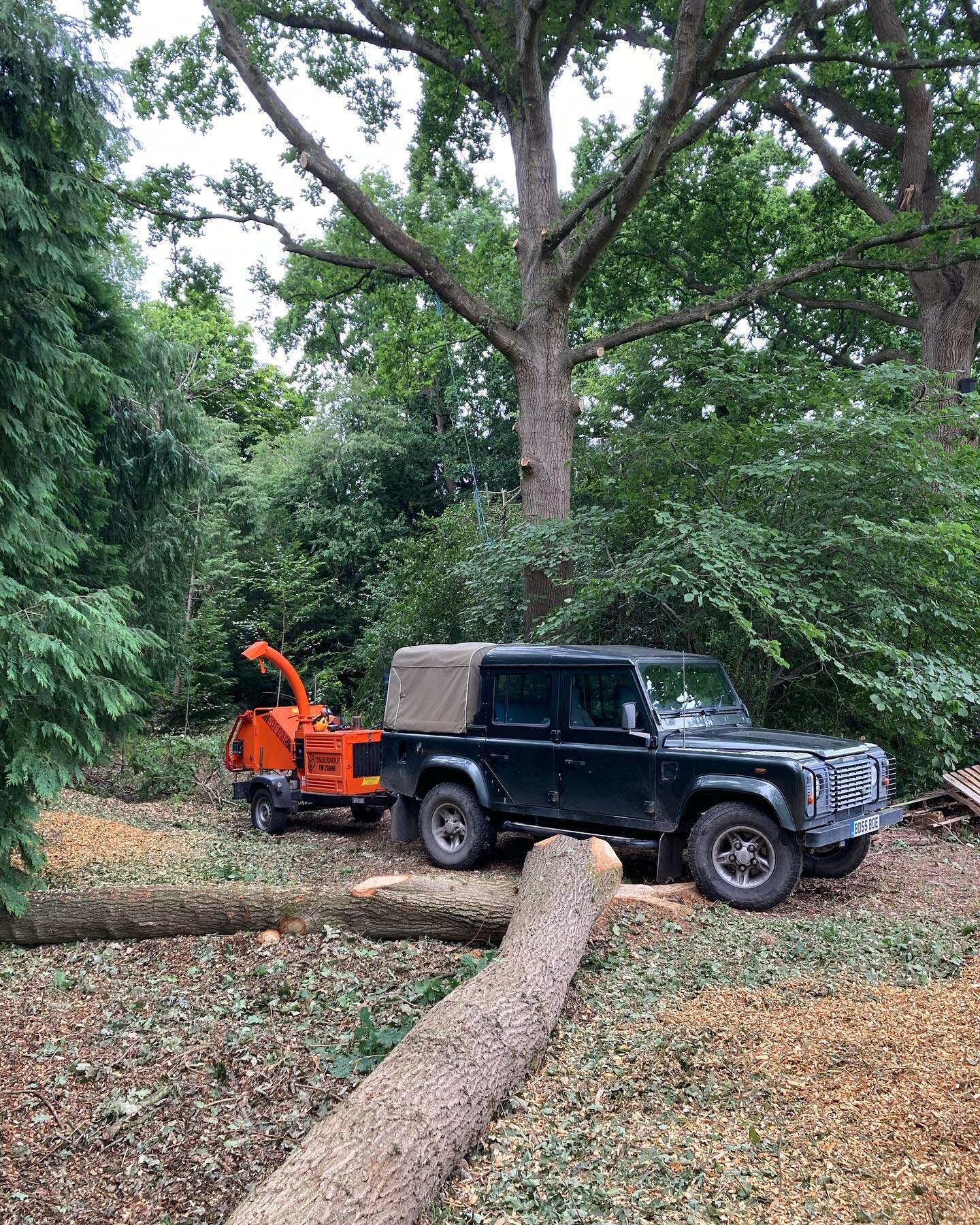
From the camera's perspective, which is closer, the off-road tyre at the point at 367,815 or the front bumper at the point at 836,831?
the front bumper at the point at 836,831

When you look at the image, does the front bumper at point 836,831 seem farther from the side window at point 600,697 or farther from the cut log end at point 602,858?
the side window at point 600,697

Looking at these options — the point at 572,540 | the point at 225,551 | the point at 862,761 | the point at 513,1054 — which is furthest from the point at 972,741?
the point at 225,551

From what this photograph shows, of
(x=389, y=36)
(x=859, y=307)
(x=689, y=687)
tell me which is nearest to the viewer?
(x=689, y=687)

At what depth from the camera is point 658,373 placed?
36.2 ft

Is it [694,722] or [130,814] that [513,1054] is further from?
[130,814]

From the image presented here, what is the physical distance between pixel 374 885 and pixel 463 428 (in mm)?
20792

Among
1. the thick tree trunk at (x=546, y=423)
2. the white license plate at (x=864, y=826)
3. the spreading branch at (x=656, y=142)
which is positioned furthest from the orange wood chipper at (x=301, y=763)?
the spreading branch at (x=656, y=142)

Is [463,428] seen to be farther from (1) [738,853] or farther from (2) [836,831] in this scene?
(2) [836,831]

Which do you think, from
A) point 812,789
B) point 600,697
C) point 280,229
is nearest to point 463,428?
point 280,229

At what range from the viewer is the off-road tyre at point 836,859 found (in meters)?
7.31

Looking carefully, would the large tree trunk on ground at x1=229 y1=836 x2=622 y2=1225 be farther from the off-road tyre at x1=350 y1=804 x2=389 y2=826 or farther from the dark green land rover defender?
the off-road tyre at x1=350 y1=804 x2=389 y2=826

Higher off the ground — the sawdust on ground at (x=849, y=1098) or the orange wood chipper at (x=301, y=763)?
the orange wood chipper at (x=301, y=763)

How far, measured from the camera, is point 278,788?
10.8 metres

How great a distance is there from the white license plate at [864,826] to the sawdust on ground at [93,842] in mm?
6134
